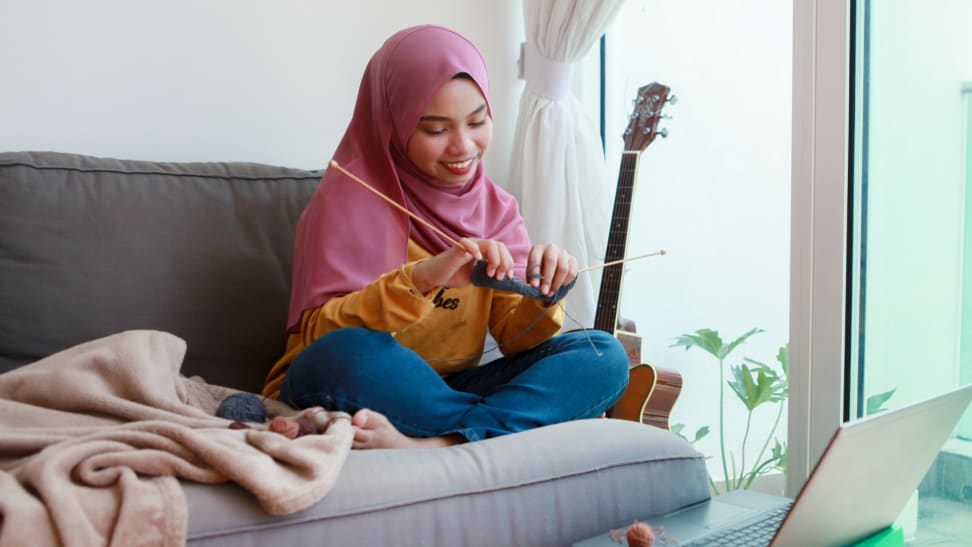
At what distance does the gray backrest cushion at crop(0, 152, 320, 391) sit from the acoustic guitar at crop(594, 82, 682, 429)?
67 centimetres

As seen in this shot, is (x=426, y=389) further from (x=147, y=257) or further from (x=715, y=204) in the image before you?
(x=715, y=204)

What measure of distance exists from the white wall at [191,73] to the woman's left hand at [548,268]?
2.98ft

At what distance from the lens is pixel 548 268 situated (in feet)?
4.54

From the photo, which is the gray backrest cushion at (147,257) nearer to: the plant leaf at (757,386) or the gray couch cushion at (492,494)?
the gray couch cushion at (492,494)

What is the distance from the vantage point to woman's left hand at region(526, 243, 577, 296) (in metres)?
1.38

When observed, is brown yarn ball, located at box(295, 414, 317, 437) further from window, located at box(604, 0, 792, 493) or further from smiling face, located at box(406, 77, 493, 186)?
window, located at box(604, 0, 792, 493)

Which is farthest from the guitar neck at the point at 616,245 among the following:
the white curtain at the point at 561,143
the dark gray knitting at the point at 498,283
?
the dark gray knitting at the point at 498,283

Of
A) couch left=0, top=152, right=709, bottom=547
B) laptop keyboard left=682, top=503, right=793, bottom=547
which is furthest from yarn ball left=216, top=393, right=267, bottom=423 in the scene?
laptop keyboard left=682, top=503, right=793, bottom=547

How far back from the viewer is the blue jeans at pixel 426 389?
1.30m

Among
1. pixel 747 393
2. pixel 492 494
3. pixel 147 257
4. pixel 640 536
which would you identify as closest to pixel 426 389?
pixel 492 494

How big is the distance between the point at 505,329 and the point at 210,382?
547 millimetres

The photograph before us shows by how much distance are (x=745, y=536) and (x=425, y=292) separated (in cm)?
58

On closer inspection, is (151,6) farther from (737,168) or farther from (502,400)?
(737,168)

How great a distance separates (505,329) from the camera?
168cm
